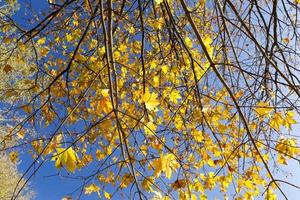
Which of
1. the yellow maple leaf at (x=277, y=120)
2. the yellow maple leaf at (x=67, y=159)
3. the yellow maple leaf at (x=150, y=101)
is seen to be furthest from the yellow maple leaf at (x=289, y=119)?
the yellow maple leaf at (x=67, y=159)

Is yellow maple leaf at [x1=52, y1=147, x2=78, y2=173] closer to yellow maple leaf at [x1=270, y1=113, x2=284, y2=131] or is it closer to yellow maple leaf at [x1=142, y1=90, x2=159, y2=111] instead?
yellow maple leaf at [x1=142, y1=90, x2=159, y2=111]

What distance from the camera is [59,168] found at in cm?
185

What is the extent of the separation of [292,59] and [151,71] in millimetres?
1501

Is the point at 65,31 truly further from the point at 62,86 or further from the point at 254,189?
the point at 254,189

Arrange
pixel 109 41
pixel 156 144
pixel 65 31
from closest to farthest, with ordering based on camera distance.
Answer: pixel 109 41, pixel 156 144, pixel 65 31

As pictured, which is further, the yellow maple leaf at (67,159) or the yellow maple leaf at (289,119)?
the yellow maple leaf at (289,119)

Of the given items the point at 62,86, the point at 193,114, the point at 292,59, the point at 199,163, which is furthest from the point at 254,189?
the point at 62,86

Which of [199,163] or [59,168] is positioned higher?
[199,163]

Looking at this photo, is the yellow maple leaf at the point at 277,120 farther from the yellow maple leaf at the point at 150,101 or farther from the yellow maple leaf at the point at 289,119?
the yellow maple leaf at the point at 150,101

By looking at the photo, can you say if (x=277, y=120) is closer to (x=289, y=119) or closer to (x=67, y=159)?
(x=289, y=119)

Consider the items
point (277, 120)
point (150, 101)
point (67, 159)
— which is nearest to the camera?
point (67, 159)

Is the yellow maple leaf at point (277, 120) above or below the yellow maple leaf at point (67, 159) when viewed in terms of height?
above

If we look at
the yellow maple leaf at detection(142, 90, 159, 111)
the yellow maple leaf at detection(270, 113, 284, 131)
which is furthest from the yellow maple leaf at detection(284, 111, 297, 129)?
the yellow maple leaf at detection(142, 90, 159, 111)

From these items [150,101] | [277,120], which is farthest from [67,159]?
[277,120]
